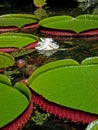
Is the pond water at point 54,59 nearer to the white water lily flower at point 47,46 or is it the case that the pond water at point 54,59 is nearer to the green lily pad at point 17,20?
the white water lily flower at point 47,46

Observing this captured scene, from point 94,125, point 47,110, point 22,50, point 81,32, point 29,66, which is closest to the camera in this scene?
point 94,125

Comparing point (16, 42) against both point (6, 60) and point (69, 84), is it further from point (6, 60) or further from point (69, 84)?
point (69, 84)

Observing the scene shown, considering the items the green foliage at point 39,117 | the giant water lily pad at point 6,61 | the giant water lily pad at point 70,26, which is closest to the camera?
the green foliage at point 39,117

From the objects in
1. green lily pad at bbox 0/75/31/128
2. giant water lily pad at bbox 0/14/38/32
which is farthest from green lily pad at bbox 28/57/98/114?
giant water lily pad at bbox 0/14/38/32

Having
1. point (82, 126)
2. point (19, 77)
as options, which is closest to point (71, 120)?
point (82, 126)

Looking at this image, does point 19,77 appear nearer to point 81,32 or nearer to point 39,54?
point 39,54

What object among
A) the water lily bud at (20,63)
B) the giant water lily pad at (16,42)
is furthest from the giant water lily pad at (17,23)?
the water lily bud at (20,63)

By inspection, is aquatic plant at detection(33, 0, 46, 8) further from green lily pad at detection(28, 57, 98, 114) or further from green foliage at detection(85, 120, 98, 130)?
green foliage at detection(85, 120, 98, 130)
